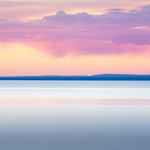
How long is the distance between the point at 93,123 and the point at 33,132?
287cm

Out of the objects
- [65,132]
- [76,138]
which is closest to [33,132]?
[65,132]

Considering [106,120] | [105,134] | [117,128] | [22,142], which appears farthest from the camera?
[106,120]

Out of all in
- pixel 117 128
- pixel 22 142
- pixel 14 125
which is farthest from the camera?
pixel 14 125

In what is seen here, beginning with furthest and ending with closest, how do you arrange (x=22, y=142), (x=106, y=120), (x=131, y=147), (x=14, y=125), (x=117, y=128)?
(x=106, y=120), (x=14, y=125), (x=117, y=128), (x=22, y=142), (x=131, y=147)

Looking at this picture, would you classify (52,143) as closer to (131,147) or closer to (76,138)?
(76,138)

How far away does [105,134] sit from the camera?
11945mm

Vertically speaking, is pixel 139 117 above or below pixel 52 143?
below

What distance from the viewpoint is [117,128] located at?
520 inches

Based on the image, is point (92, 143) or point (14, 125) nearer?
point (92, 143)

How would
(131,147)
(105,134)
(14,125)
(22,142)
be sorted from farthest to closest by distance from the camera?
1. (14,125)
2. (105,134)
3. (22,142)
4. (131,147)

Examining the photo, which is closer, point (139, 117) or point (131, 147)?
point (131, 147)

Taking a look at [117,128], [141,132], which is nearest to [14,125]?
[117,128]

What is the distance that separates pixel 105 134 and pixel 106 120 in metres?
3.63

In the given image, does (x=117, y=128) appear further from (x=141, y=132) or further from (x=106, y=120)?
(x=106, y=120)
